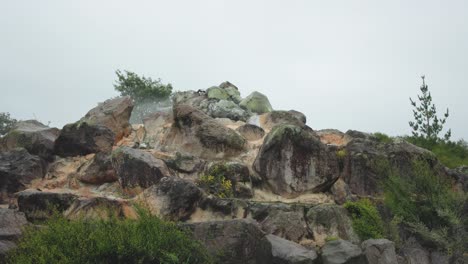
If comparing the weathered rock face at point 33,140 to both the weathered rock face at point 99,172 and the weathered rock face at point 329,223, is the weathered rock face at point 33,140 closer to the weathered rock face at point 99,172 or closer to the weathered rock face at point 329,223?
the weathered rock face at point 99,172

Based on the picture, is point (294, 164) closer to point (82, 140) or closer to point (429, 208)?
point (429, 208)

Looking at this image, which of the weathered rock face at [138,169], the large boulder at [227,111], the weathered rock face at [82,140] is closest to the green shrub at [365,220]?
the weathered rock face at [138,169]

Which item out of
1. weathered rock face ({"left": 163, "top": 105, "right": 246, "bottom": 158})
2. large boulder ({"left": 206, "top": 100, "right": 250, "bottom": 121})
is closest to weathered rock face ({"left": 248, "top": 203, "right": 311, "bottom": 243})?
weathered rock face ({"left": 163, "top": 105, "right": 246, "bottom": 158})

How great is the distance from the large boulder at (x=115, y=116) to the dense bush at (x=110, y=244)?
11.2 m

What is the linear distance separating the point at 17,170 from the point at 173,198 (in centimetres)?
590

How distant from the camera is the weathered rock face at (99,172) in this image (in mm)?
14578

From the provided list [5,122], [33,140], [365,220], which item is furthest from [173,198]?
[5,122]

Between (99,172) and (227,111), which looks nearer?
(99,172)

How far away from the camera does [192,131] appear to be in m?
16.6

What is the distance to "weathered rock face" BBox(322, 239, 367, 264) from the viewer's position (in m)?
9.48

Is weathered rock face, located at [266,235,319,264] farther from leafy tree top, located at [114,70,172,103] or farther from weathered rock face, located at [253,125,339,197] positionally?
leafy tree top, located at [114,70,172,103]

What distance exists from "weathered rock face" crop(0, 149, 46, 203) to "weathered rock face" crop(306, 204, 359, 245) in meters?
8.67

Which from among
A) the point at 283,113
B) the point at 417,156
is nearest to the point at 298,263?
the point at 417,156

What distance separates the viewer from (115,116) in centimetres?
1917
